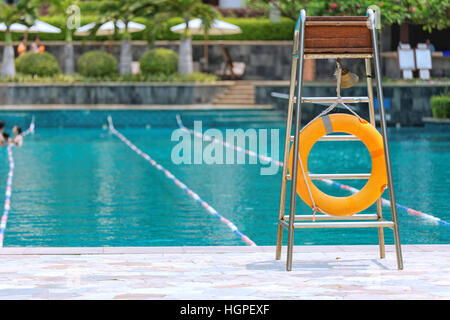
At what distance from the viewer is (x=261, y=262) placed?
23.6 ft

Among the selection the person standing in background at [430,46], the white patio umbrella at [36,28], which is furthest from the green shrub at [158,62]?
the person standing in background at [430,46]

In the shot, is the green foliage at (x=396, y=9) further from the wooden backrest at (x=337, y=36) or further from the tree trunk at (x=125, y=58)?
the wooden backrest at (x=337, y=36)

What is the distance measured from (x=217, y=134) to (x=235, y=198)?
1526cm

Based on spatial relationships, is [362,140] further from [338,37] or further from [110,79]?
[110,79]

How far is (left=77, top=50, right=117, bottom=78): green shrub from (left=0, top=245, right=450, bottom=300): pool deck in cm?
3010

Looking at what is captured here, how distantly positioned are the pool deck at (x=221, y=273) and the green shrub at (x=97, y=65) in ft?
98.8

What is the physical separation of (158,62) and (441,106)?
13.0m

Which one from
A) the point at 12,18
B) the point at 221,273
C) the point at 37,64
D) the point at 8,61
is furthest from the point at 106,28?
the point at 221,273

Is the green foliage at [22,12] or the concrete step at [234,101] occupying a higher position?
the green foliage at [22,12]

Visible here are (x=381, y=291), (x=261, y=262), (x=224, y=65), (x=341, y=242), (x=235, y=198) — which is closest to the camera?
(x=381, y=291)

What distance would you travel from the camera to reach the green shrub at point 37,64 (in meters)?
37.3

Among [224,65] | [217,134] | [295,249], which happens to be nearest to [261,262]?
[295,249]

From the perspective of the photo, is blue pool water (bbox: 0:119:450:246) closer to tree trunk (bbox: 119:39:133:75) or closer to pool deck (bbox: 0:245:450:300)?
pool deck (bbox: 0:245:450:300)

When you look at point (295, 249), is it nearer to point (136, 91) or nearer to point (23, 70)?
point (136, 91)
